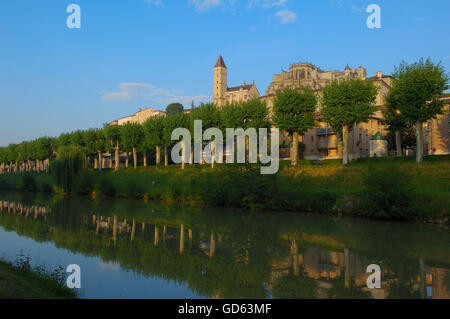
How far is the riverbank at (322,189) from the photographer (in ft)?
73.2

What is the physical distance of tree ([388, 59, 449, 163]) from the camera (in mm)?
31219

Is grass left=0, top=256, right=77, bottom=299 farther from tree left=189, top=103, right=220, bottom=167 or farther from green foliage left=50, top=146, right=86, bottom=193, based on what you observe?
tree left=189, top=103, right=220, bottom=167

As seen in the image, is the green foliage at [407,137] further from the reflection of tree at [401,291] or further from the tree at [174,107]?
the tree at [174,107]

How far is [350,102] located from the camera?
118 feet

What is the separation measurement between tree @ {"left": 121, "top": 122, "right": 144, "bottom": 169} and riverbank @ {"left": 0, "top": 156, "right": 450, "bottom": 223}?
1418 cm

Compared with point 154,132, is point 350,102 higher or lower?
higher

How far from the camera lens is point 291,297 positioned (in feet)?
31.1

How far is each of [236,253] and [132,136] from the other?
4568 cm

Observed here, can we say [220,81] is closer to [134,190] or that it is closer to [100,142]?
[100,142]

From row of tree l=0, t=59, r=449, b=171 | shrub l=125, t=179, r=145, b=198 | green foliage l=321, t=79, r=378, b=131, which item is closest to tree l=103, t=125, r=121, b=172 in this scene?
row of tree l=0, t=59, r=449, b=171

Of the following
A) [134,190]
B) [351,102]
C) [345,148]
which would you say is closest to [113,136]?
[134,190]

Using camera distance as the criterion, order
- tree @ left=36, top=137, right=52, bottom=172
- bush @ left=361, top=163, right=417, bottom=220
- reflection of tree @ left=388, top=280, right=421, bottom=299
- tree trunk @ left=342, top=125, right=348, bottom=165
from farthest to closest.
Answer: tree @ left=36, top=137, right=52, bottom=172, tree trunk @ left=342, top=125, right=348, bottom=165, bush @ left=361, top=163, right=417, bottom=220, reflection of tree @ left=388, top=280, right=421, bottom=299
